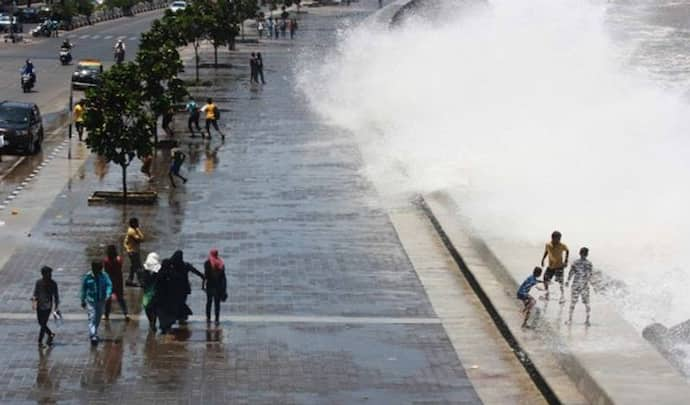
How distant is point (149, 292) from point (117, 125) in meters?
12.1

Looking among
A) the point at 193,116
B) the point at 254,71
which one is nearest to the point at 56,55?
the point at 254,71

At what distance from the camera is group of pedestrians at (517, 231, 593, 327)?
68.4 feet

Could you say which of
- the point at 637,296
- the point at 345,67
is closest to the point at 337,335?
the point at 637,296

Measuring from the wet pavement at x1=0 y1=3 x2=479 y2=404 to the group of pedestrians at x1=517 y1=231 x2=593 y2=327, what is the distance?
1.28 m

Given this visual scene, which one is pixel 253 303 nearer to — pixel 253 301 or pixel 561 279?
pixel 253 301

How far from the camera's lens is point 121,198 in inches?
1270

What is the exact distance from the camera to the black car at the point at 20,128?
3997 cm

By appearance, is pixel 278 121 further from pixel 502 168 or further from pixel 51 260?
pixel 51 260

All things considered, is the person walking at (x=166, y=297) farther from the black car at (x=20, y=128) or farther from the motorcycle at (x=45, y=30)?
the motorcycle at (x=45, y=30)

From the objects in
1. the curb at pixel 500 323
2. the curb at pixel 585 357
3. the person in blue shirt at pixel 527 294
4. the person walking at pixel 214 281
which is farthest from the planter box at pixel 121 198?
the person in blue shirt at pixel 527 294

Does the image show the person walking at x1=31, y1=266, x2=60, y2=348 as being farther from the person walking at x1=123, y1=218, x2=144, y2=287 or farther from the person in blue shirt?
the person in blue shirt

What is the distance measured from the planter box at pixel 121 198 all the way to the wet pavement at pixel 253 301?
330mm

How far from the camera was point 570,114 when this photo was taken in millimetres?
53062

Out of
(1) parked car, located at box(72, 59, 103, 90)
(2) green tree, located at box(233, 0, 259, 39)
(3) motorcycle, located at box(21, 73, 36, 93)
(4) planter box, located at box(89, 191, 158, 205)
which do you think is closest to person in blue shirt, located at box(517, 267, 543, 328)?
(4) planter box, located at box(89, 191, 158, 205)
